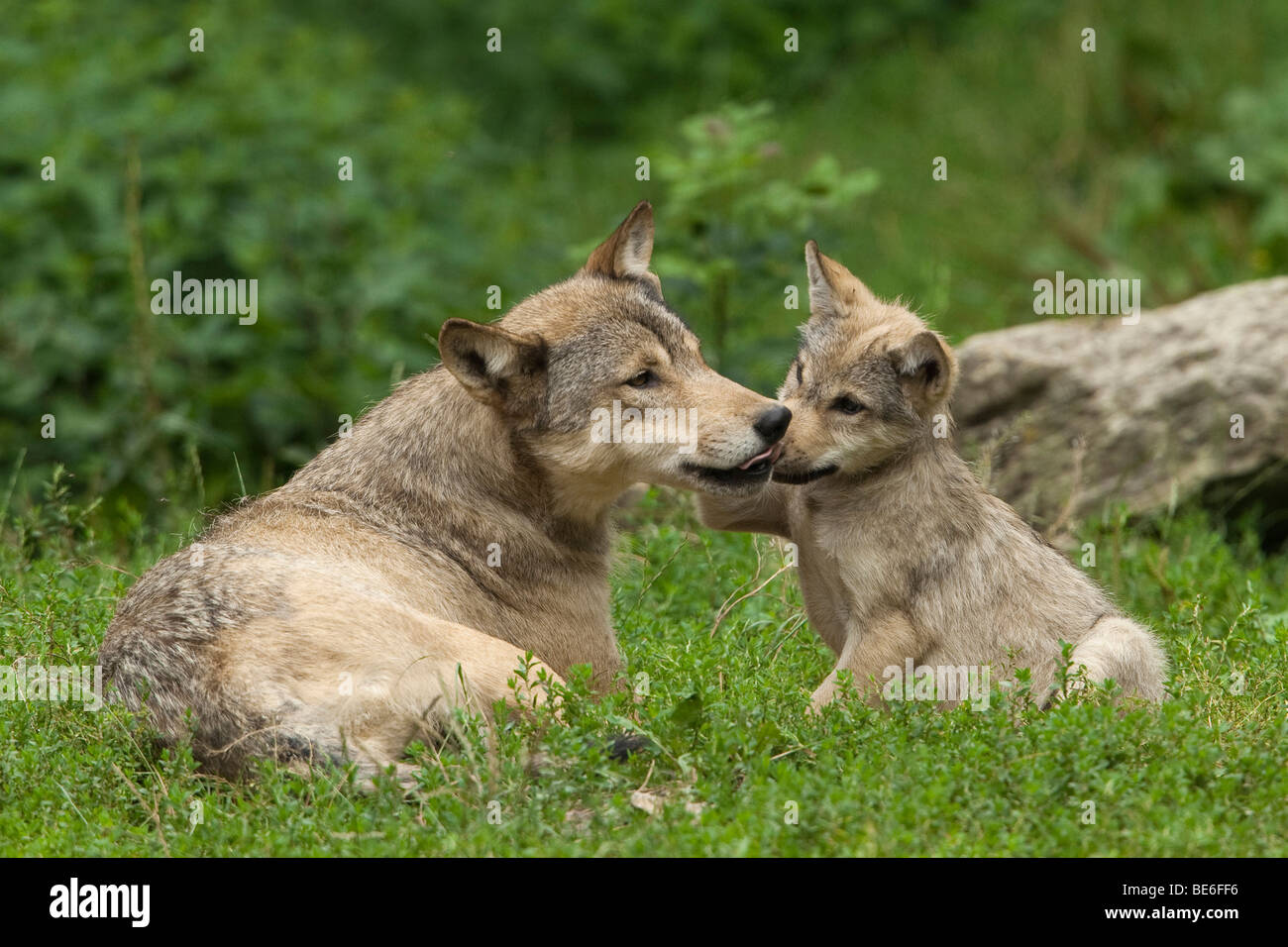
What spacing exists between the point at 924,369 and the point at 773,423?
0.79 meters

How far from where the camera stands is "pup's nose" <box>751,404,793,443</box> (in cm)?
626

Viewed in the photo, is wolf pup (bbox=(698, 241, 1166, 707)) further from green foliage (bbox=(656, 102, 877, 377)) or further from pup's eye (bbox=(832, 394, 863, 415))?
green foliage (bbox=(656, 102, 877, 377))

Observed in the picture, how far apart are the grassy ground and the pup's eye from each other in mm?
1160

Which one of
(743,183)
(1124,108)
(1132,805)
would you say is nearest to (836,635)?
(1132,805)

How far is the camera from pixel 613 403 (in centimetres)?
643

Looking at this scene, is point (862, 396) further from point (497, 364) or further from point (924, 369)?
point (497, 364)

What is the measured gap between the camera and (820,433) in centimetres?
659

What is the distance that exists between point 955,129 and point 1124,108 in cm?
182

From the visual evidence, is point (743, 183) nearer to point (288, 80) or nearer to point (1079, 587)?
point (1079, 587)
